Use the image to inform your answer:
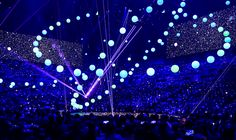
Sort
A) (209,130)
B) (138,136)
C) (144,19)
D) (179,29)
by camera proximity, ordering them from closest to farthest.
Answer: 1. (138,136)
2. (209,130)
3. (179,29)
4. (144,19)

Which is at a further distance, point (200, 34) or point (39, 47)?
point (39, 47)

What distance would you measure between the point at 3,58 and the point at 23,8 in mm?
2808

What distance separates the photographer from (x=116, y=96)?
1533 centimetres

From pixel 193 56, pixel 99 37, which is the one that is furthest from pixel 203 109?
pixel 99 37

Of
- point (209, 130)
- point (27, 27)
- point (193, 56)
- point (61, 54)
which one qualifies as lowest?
point (209, 130)

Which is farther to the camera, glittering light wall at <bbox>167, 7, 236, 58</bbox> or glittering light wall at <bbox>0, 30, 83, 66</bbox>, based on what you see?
glittering light wall at <bbox>0, 30, 83, 66</bbox>

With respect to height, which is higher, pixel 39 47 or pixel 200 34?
pixel 39 47

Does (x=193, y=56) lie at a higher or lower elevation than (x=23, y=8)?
lower

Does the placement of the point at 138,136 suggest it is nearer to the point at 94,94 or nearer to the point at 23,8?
the point at 94,94

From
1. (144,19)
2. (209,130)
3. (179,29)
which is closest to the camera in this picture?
(209,130)

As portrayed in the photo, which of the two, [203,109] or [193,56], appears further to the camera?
[193,56]

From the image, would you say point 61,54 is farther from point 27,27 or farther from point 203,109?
point 203,109

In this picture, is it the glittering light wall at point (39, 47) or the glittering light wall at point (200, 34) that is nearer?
the glittering light wall at point (200, 34)

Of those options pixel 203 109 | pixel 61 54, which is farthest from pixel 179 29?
pixel 61 54
